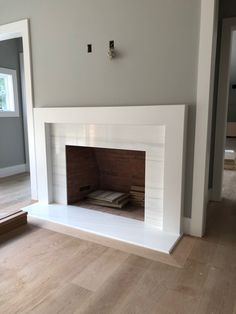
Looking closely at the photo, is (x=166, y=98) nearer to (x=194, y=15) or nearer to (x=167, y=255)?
(x=194, y=15)

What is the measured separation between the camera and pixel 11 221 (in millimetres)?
2361

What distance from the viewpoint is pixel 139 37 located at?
2230 millimetres

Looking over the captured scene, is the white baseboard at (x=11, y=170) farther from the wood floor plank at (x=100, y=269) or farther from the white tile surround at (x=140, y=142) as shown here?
the wood floor plank at (x=100, y=269)

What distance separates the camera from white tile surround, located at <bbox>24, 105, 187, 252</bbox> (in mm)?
2145

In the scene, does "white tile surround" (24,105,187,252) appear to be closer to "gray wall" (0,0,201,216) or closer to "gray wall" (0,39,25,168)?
"gray wall" (0,0,201,216)

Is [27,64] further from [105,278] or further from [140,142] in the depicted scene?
[105,278]

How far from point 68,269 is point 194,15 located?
6.99 ft

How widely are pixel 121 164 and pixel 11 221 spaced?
136 centimetres

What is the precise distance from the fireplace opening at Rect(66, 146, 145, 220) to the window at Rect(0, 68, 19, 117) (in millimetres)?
2063

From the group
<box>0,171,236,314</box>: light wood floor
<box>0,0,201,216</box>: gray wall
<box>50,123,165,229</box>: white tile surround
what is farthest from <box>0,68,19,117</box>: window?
<box>0,171,236,314</box>: light wood floor

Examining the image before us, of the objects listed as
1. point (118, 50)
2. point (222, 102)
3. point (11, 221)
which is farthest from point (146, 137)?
point (11, 221)

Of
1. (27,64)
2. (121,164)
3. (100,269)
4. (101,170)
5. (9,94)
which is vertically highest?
(27,64)

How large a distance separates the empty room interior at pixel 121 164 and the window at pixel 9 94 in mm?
1406

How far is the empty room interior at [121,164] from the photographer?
5.25 ft
